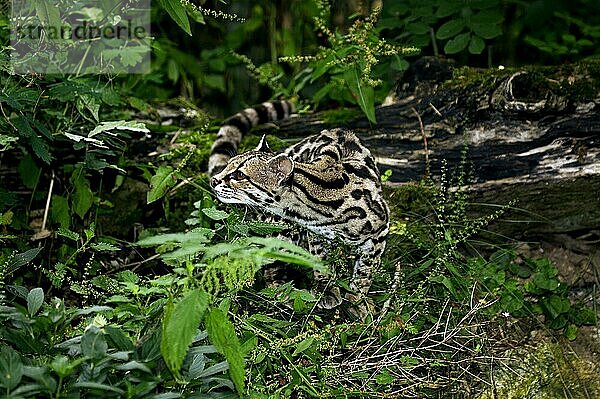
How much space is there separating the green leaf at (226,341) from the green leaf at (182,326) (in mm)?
155

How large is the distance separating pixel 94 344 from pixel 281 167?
3.69ft

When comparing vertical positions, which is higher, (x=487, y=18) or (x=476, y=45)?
(x=487, y=18)

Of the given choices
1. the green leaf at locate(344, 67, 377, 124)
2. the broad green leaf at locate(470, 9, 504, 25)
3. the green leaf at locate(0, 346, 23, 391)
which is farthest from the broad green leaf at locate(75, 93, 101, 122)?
the broad green leaf at locate(470, 9, 504, 25)

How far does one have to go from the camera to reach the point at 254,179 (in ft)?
9.66

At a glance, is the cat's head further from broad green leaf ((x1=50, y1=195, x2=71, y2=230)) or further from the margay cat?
broad green leaf ((x1=50, y1=195, x2=71, y2=230))

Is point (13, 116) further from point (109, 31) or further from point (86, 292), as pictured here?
point (86, 292)

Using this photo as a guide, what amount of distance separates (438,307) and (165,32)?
10.5 feet

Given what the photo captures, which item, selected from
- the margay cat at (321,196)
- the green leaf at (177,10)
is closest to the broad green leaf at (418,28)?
the margay cat at (321,196)

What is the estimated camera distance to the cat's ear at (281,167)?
2.85 m

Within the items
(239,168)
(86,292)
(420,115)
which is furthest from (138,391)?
(420,115)

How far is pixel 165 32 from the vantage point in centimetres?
530

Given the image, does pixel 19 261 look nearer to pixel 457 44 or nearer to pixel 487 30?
pixel 457 44

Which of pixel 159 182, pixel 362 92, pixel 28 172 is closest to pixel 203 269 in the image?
pixel 159 182

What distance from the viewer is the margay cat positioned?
2.93 metres
